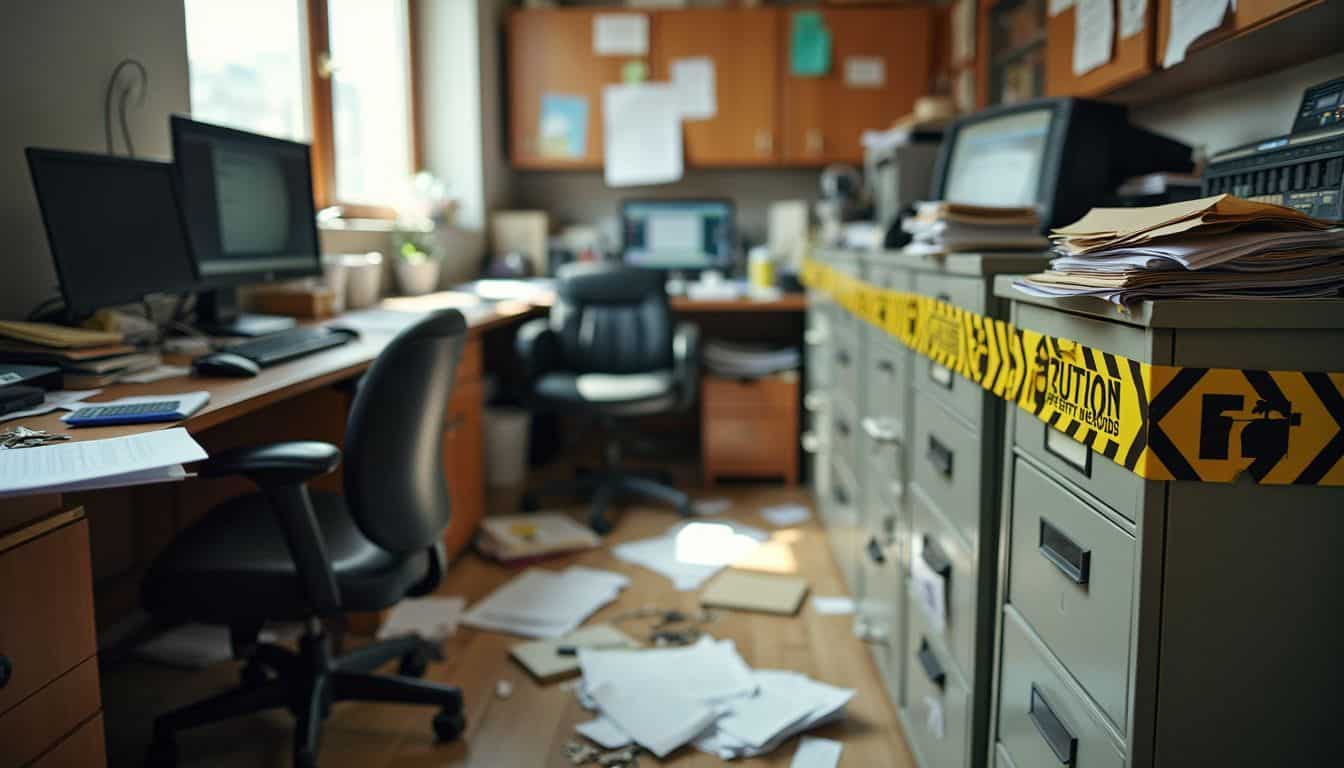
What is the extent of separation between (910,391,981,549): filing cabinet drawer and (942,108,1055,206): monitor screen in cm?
48

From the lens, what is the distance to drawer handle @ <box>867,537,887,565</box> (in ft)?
6.75

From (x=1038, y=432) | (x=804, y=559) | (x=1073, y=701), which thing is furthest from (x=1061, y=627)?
(x=804, y=559)

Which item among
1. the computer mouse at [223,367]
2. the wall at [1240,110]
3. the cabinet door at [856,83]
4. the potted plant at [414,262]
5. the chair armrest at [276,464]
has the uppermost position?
the cabinet door at [856,83]

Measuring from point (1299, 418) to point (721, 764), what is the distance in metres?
1.20

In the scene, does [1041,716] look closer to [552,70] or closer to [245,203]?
[245,203]

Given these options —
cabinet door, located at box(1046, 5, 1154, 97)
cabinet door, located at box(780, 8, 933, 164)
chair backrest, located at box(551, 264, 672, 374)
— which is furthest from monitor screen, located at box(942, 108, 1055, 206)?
cabinet door, located at box(780, 8, 933, 164)

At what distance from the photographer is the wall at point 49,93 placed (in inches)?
69.5

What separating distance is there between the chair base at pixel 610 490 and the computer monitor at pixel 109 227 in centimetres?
150

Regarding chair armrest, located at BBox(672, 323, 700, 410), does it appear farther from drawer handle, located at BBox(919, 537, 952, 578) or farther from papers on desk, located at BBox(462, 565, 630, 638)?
drawer handle, located at BBox(919, 537, 952, 578)

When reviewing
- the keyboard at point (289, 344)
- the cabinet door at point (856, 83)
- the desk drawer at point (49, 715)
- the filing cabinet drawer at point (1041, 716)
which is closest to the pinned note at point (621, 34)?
the cabinet door at point (856, 83)

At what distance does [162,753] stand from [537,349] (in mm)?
1822

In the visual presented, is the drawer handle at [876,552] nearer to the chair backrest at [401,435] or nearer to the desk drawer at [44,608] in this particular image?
the chair backrest at [401,435]

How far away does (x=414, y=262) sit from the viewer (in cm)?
334

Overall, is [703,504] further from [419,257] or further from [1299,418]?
[1299,418]
